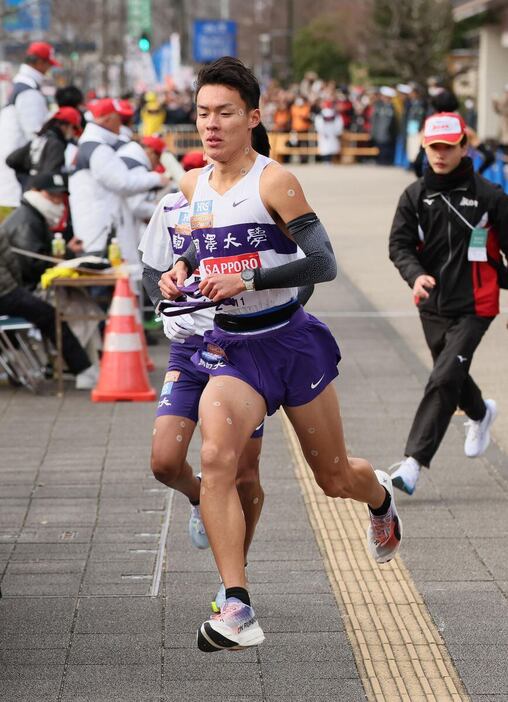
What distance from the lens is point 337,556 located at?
20.5ft

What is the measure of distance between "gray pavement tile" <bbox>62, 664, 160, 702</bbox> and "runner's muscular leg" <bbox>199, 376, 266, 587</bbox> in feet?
1.41

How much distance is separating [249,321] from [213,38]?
56.8 m

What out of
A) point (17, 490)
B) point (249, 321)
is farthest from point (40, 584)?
point (17, 490)

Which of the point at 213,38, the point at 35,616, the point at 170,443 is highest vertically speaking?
the point at 170,443

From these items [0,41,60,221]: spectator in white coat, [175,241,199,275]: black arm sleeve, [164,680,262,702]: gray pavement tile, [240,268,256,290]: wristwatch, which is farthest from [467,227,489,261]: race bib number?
[0,41,60,221]: spectator in white coat

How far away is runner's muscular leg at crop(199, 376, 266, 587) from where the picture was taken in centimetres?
467

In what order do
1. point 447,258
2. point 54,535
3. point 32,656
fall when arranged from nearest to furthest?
point 32,656
point 54,535
point 447,258

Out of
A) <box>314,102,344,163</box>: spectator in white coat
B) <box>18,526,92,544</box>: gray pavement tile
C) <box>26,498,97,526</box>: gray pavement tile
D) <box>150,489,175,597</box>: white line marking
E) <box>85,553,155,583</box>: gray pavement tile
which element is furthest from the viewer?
<box>314,102,344,163</box>: spectator in white coat

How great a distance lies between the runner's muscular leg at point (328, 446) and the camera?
5090 mm

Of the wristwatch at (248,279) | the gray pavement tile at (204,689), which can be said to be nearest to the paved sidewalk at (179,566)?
the gray pavement tile at (204,689)

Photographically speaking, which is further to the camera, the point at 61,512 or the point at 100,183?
the point at 100,183

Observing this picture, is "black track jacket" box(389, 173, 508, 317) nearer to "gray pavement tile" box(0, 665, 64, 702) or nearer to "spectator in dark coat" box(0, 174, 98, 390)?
"gray pavement tile" box(0, 665, 64, 702)

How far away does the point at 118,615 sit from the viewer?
542 centimetres

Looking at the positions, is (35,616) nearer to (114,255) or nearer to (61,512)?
(61,512)
